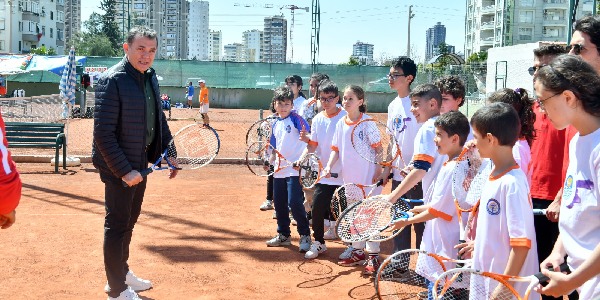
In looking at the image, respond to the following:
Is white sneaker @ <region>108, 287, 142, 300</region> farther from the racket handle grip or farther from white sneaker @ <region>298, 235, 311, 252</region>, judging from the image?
the racket handle grip

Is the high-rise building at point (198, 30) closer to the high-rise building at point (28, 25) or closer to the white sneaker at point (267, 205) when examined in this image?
the high-rise building at point (28, 25)

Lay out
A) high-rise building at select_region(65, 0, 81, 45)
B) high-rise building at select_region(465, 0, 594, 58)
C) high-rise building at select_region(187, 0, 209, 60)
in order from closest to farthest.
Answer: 1. high-rise building at select_region(465, 0, 594, 58)
2. high-rise building at select_region(65, 0, 81, 45)
3. high-rise building at select_region(187, 0, 209, 60)

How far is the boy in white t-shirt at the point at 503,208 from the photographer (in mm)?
3092

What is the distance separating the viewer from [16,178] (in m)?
2.84

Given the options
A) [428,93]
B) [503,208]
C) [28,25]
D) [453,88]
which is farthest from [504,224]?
[28,25]

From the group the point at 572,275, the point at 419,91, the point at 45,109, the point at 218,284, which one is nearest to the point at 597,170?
the point at 572,275

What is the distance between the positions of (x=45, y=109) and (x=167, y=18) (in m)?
144

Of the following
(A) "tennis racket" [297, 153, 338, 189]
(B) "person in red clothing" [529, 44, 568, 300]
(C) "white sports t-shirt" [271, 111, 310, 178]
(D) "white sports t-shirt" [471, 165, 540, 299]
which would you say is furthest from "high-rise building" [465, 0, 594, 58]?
(D) "white sports t-shirt" [471, 165, 540, 299]

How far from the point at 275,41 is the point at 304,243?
190m

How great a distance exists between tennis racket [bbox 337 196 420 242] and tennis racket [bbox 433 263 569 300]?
93 centimetres

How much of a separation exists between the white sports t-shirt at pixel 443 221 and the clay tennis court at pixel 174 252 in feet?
3.87

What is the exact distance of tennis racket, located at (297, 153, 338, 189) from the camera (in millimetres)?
6375

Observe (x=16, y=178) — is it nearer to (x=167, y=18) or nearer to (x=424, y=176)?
(x=424, y=176)

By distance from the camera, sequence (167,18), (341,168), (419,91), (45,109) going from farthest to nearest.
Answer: (167,18)
(45,109)
(341,168)
(419,91)
